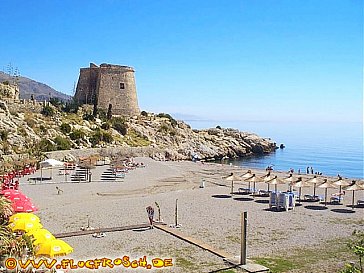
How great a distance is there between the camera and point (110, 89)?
179 feet

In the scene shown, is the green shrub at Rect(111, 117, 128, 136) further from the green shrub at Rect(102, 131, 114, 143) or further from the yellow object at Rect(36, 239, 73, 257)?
the yellow object at Rect(36, 239, 73, 257)

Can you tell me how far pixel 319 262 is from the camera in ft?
33.3

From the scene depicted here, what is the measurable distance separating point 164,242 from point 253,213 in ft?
18.3

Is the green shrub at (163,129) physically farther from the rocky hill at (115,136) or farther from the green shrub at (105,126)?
the green shrub at (105,126)

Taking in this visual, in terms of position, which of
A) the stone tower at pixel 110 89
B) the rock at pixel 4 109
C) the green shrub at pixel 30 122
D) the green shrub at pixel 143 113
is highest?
the stone tower at pixel 110 89

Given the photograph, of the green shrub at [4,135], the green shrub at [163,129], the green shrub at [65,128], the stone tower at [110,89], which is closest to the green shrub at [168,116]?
the green shrub at [163,129]

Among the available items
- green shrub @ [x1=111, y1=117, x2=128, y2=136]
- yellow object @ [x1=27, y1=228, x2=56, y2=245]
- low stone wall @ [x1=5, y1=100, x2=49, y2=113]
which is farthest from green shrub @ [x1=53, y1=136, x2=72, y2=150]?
yellow object @ [x1=27, y1=228, x2=56, y2=245]

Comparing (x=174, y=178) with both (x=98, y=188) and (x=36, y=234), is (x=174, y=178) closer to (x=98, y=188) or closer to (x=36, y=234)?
(x=98, y=188)

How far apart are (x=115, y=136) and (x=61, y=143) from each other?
32.8ft

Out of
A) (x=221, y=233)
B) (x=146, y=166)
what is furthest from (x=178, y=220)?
(x=146, y=166)

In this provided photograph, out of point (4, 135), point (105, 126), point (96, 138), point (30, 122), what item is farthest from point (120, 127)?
point (4, 135)

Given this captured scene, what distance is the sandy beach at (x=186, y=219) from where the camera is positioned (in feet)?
35.1

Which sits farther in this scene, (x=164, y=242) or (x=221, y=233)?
(x=221, y=233)

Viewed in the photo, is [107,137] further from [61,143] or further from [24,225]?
[24,225]
